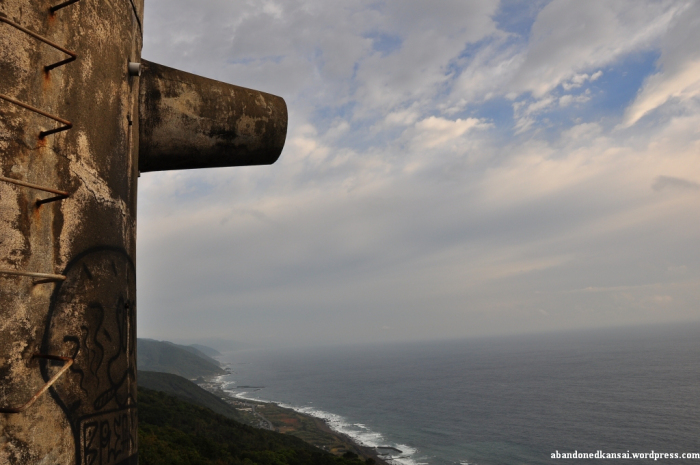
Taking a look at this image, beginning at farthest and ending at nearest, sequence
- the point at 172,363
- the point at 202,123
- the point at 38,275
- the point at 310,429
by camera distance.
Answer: the point at 172,363
the point at 310,429
the point at 202,123
the point at 38,275

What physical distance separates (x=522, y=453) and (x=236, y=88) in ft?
203

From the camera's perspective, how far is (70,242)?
2.05m

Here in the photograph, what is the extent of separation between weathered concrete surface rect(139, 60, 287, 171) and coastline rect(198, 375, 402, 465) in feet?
150

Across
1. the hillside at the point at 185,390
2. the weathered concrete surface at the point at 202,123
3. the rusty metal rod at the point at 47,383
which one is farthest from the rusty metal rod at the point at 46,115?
the hillside at the point at 185,390

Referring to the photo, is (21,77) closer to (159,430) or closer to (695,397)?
(159,430)

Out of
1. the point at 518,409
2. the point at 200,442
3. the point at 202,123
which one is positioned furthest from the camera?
the point at 518,409

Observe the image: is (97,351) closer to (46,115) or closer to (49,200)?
(49,200)

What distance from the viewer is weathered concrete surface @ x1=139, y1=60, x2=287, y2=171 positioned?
114 inches

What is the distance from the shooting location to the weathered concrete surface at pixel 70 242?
181 cm

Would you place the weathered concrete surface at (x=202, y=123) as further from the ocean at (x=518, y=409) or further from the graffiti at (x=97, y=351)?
the ocean at (x=518, y=409)

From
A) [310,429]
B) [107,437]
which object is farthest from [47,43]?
[310,429]

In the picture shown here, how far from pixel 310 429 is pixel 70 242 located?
241 feet

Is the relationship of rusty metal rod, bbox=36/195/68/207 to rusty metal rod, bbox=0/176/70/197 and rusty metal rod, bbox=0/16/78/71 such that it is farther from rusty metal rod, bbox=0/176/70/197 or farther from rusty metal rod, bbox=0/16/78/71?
rusty metal rod, bbox=0/16/78/71

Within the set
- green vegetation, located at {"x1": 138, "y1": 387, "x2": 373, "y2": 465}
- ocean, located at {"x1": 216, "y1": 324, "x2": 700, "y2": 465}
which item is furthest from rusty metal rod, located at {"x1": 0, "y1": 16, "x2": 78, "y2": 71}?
ocean, located at {"x1": 216, "y1": 324, "x2": 700, "y2": 465}
